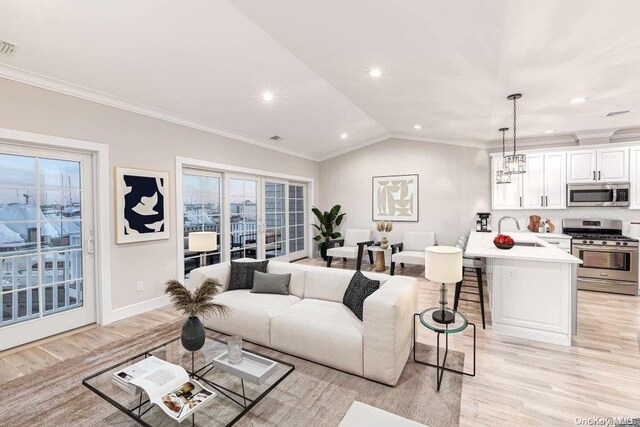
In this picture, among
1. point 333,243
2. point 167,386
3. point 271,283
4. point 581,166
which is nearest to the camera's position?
point 167,386

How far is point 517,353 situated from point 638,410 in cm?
86

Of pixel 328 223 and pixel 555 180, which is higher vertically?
pixel 555 180

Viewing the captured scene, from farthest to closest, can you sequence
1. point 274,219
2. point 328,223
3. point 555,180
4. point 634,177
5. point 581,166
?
point 328,223 → point 274,219 → point 555,180 → point 581,166 → point 634,177

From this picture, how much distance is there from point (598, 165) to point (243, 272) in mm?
5882

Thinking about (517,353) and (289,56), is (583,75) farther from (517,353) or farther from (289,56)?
(289,56)

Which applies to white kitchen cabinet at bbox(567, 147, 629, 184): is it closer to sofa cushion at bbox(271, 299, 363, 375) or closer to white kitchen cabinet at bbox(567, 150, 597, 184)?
white kitchen cabinet at bbox(567, 150, 597, 184)

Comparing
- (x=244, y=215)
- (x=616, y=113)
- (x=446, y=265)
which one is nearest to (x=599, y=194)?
(x=616, y=113)

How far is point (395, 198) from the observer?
702 centimetres

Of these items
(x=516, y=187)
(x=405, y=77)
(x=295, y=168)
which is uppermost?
(x=405, y=77)

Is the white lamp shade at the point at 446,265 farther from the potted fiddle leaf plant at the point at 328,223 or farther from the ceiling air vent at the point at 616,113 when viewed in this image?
the potted fiddle leaf plant at the point at 328,223

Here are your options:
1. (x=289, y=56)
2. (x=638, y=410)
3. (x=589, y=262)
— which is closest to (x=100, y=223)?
(x=289, y=56)

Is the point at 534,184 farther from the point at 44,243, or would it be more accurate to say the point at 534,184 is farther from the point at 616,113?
the point at 44,243

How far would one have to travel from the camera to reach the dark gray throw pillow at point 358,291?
8.90 ft

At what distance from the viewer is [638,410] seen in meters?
2.01
